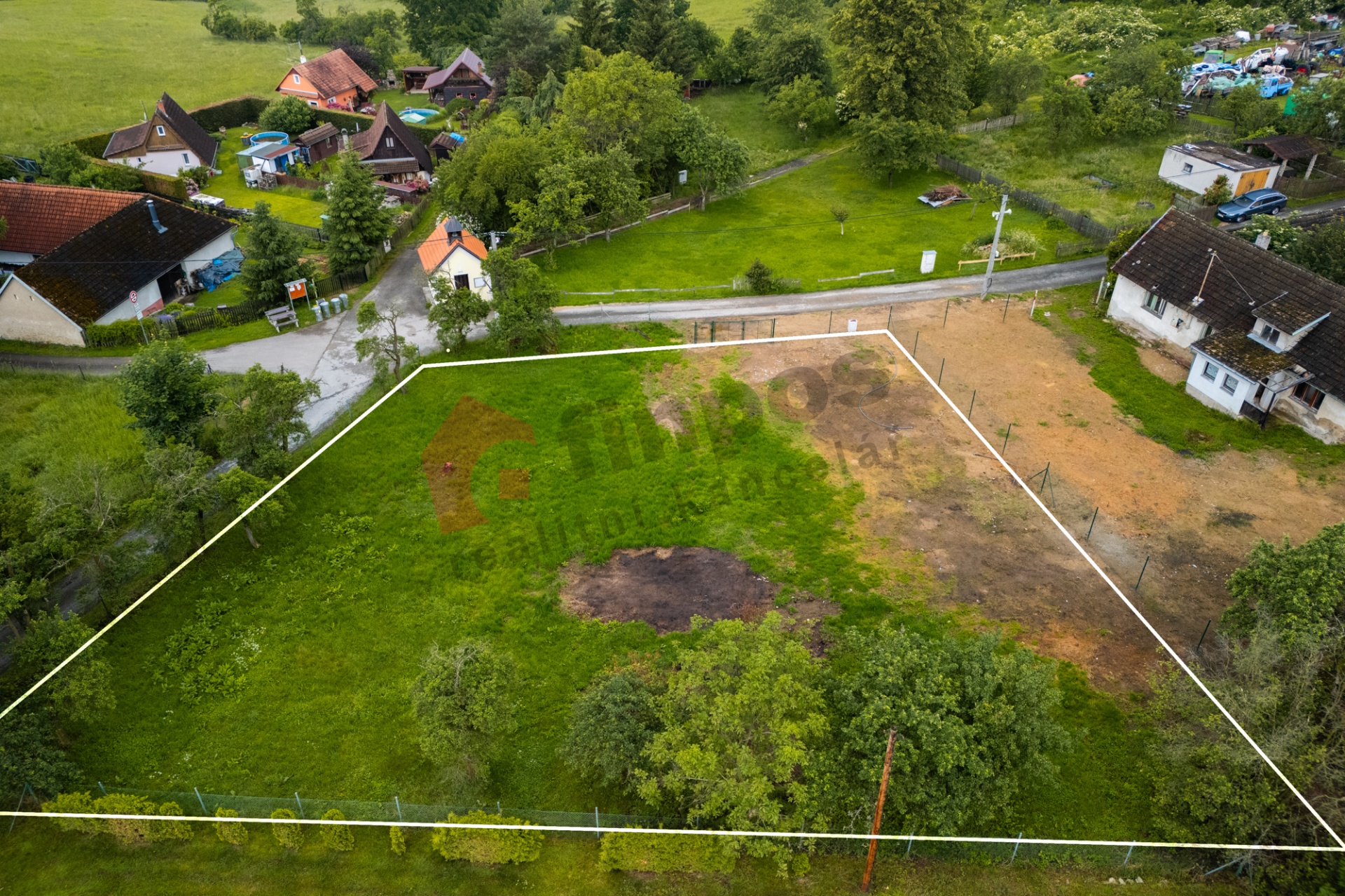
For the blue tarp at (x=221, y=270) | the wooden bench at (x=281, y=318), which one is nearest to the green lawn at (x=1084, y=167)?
the wooden bench at (x=281, y=318)

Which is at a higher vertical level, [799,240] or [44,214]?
[44,214]

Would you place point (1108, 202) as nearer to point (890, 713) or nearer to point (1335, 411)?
point (1335, 411)

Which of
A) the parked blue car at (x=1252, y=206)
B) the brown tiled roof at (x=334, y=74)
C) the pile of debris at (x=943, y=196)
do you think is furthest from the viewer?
the brown tiled roof at (x=334, y=74)

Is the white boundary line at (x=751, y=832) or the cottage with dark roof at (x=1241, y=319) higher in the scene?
the cottage with dark roof at (x=1241, y=319)

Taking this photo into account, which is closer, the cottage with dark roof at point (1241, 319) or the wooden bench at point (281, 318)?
the cottage with dark roof at point (1241, 319)

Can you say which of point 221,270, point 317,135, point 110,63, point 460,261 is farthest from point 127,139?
point 460,261

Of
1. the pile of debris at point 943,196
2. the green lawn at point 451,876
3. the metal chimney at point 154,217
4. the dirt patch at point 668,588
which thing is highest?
the metal chimney at point 154,217

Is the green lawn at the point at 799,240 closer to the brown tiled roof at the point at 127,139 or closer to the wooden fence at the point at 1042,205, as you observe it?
the wooden fence at the point at 1042,205

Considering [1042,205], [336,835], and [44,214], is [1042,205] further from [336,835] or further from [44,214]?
[44,214]
